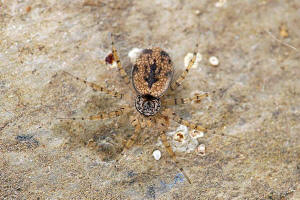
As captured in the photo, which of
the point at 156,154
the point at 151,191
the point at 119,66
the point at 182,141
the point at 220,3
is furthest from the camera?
the point at 220,3

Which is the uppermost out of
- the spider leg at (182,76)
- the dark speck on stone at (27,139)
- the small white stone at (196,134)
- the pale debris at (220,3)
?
the pale debris at (220,3)

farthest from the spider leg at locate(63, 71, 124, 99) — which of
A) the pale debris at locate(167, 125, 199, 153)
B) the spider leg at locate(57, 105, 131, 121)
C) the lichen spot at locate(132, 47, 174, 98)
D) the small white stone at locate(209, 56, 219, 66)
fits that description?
the small white stone at locate(209, 56, 219, 66)

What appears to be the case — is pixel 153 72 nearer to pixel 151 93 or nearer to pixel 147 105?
pixel 151 93

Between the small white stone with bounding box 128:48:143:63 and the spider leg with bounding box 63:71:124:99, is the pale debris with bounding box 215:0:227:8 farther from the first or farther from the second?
the spider leg with bounding box 63:71:124:99

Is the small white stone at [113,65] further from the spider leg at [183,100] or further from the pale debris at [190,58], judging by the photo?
the pale debris at [190,58]

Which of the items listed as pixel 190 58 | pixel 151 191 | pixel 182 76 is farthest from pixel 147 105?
pixel 151 191

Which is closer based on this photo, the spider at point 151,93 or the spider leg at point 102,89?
the spider at point 151,93

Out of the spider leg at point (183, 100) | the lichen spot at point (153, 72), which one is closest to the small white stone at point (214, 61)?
the spider leg at point (183, 100)
